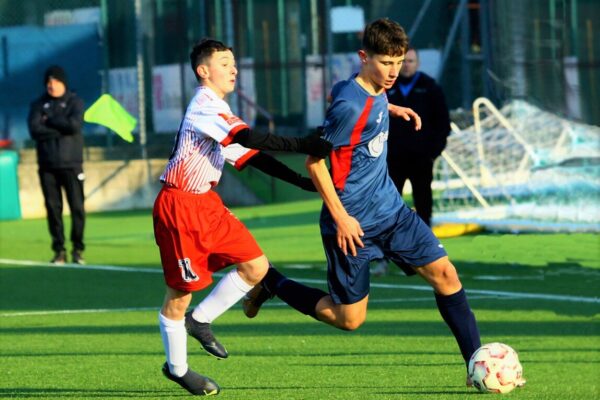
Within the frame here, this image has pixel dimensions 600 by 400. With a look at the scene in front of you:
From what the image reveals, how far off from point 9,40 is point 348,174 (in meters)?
19.1

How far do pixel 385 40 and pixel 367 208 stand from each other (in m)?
0.89

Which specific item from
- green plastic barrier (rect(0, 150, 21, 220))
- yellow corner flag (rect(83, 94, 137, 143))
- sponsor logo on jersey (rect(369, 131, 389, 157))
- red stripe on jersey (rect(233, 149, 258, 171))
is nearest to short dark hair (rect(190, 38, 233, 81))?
red stripe on jersey (rect(233, 149, 258, 171))

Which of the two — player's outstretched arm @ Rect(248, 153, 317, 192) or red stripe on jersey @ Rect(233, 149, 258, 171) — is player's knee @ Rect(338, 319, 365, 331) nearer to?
player's outstretched arm @ Rect(248, 153, 317, 192)

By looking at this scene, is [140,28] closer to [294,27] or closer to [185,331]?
[294,27]

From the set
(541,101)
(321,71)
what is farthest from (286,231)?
(541,101)

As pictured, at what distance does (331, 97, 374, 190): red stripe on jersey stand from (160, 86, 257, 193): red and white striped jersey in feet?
1.81

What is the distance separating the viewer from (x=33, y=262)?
630 inches

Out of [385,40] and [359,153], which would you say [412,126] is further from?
[385,40]

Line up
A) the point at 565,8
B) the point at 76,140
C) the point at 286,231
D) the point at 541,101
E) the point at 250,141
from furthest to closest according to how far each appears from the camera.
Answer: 1. the point at 286,231
2. the point at 76,140
3. the point at 541,101
4. the point at 565,8
5. the point at 250,141

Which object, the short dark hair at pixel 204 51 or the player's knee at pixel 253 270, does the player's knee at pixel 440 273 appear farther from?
the short dark hair at pixel 204 51

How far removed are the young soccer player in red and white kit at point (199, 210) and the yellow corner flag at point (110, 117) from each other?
1.54m

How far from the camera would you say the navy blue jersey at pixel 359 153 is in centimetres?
723

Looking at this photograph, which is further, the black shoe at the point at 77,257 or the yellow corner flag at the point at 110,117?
the black shoe at the point at 77,257

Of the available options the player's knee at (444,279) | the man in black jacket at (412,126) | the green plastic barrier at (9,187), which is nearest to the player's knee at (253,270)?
the player's knee at (444,279)
